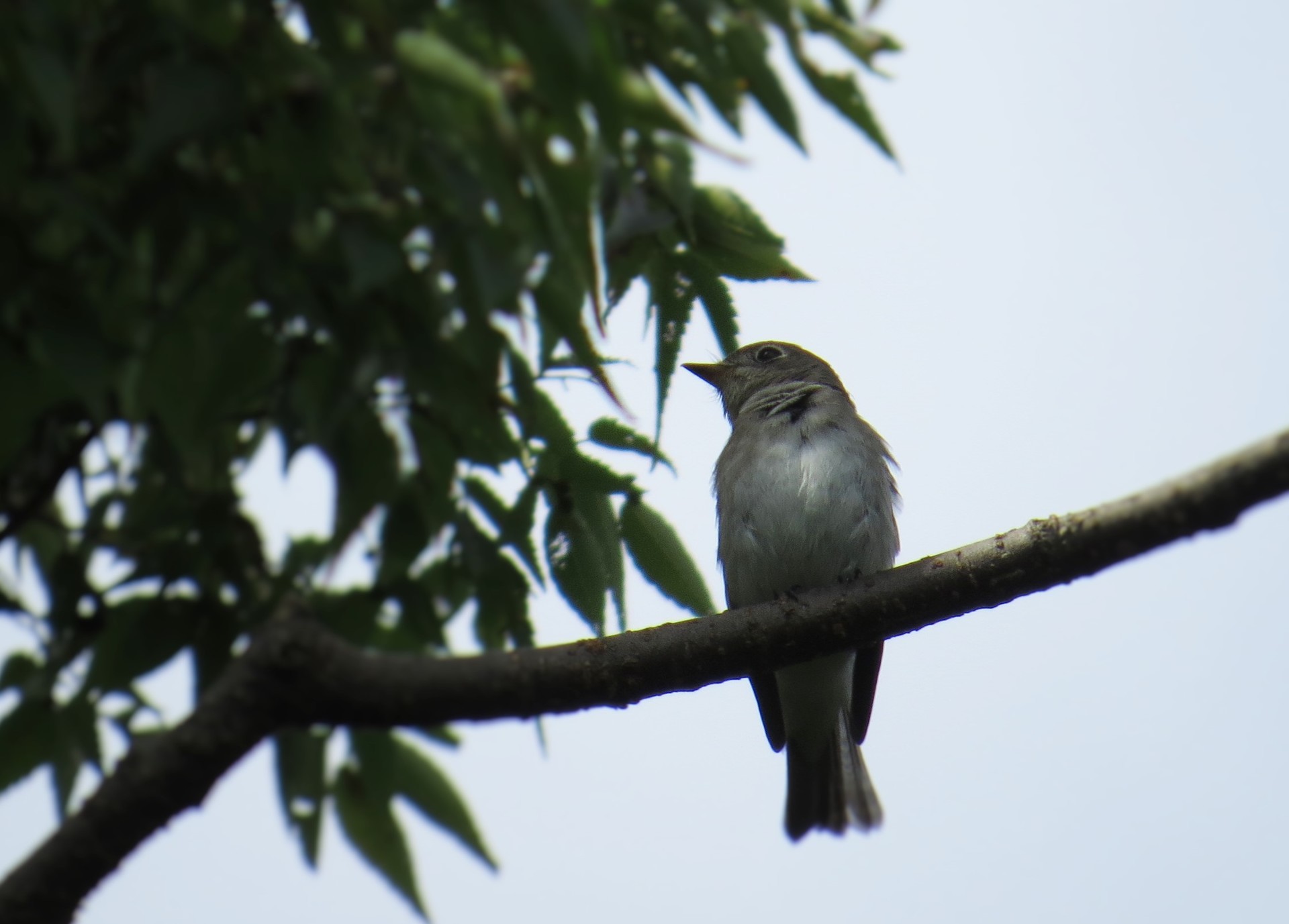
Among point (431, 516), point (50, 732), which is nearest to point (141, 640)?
point (50, 732)

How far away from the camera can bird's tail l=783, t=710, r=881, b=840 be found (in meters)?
7.06

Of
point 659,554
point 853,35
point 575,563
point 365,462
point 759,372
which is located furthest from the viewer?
point 759,372

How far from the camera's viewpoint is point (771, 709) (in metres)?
7.31

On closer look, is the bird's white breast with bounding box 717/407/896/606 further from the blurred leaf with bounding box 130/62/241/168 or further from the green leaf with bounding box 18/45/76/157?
the green leaf with bounding box 18/45/76/157

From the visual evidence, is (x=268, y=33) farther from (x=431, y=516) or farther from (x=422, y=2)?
(x=431, y=516)

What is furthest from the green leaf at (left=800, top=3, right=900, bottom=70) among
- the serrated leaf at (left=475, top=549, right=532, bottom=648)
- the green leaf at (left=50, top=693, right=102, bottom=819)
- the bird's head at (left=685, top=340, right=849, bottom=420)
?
the bird's head at (left=685, top=340, right=849, bottom=420)

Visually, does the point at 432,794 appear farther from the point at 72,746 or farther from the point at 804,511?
the point at 804,511

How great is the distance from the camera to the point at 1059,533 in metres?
3.44

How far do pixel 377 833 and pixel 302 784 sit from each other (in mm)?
210

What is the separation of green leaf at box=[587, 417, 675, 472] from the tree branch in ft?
1.69

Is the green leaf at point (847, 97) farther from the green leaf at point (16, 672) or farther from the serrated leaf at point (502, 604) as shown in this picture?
the green leaf at point (16, 672)

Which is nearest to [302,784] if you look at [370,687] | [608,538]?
[370,687]

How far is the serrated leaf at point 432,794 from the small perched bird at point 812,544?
146 inches

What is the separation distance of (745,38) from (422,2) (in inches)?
24.1
